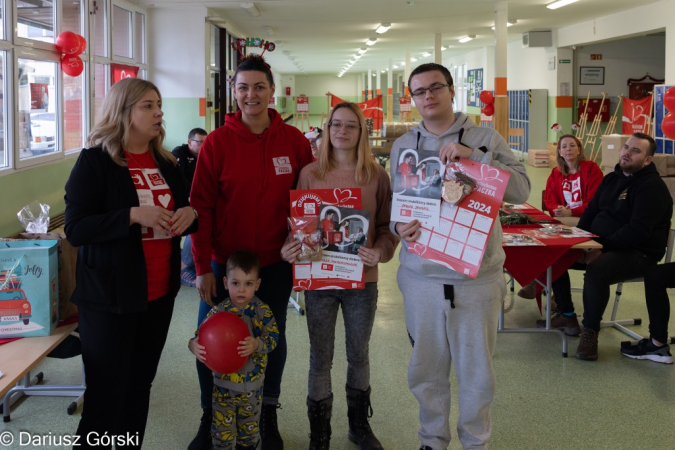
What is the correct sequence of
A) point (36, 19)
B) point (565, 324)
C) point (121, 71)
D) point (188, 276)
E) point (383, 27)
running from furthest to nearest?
point (383, 27), point (121, 71), point (36, 19), point (188, 276), point (565, 324)

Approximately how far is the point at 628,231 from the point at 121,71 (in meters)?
7.42

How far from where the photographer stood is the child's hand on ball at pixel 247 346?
2457 mm

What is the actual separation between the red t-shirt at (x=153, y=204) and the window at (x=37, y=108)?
172 inches

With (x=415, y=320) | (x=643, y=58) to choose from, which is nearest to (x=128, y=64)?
(x=415, y=320)

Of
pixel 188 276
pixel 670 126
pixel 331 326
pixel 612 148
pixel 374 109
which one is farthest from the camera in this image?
pixel 374 109

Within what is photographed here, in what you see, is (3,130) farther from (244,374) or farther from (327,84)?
(327,84)

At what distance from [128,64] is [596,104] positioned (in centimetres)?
1220

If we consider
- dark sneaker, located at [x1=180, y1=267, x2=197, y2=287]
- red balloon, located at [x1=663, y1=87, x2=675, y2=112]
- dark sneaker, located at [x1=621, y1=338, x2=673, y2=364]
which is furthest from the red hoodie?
red balloon, located at [x1=663, y1=87, x2=675, y2=112]

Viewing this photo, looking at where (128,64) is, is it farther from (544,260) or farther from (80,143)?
(544,260)

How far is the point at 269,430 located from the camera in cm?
285

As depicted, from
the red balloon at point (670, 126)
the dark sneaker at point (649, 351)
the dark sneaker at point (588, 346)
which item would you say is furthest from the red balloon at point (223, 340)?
the red balloon at point (670, 126)

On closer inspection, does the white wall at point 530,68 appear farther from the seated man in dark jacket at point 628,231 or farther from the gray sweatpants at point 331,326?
the gray sweatpants at point 331,326

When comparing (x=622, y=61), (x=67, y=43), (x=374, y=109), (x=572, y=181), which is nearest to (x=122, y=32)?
(x=67, y=43)

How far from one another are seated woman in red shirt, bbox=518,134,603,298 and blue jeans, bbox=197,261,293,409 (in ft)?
9.11
